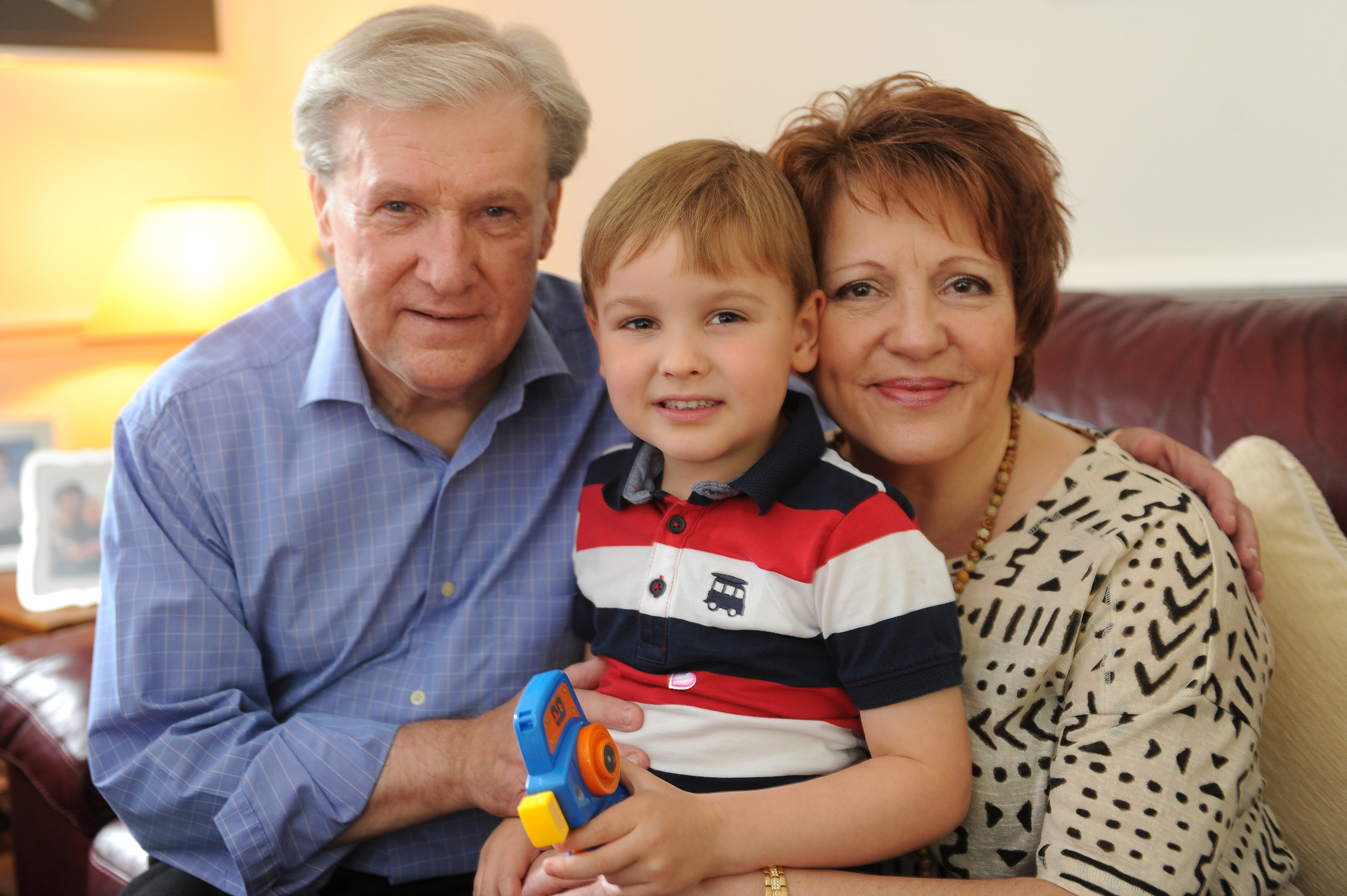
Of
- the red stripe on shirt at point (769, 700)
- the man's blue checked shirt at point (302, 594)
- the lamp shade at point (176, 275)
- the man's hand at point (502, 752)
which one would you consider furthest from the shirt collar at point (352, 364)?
the lamp shade at point (176, 275)

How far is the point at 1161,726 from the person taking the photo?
100 cm

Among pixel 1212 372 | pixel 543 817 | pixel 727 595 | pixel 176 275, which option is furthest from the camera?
pixel 176 275

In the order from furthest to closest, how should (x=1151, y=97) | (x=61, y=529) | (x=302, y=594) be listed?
(x=61, y=529)
(x=1151, y=97)
(x=302, y=594)

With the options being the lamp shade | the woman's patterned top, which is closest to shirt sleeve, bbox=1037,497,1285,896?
the woman's patterned top

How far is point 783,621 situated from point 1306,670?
68 cm

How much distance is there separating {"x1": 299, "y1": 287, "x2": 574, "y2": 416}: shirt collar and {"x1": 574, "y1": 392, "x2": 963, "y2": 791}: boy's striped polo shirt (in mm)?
425

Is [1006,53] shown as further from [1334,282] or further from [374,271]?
[374,271]

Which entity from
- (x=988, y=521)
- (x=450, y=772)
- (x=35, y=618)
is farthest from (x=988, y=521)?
(x=35, y=618)

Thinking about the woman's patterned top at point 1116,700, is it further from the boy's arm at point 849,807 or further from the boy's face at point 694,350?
the boy's face at point 694,350

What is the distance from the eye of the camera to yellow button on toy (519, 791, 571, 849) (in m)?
0.80

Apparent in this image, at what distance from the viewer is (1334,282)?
178 cm

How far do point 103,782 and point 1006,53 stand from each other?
6.57 feet

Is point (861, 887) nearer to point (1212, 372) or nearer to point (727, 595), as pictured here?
point (727, 595)

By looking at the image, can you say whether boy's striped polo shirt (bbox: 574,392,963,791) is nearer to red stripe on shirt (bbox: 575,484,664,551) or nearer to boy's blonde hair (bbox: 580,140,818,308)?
red stripe on shirt (bbox: 575,484,664,551)
